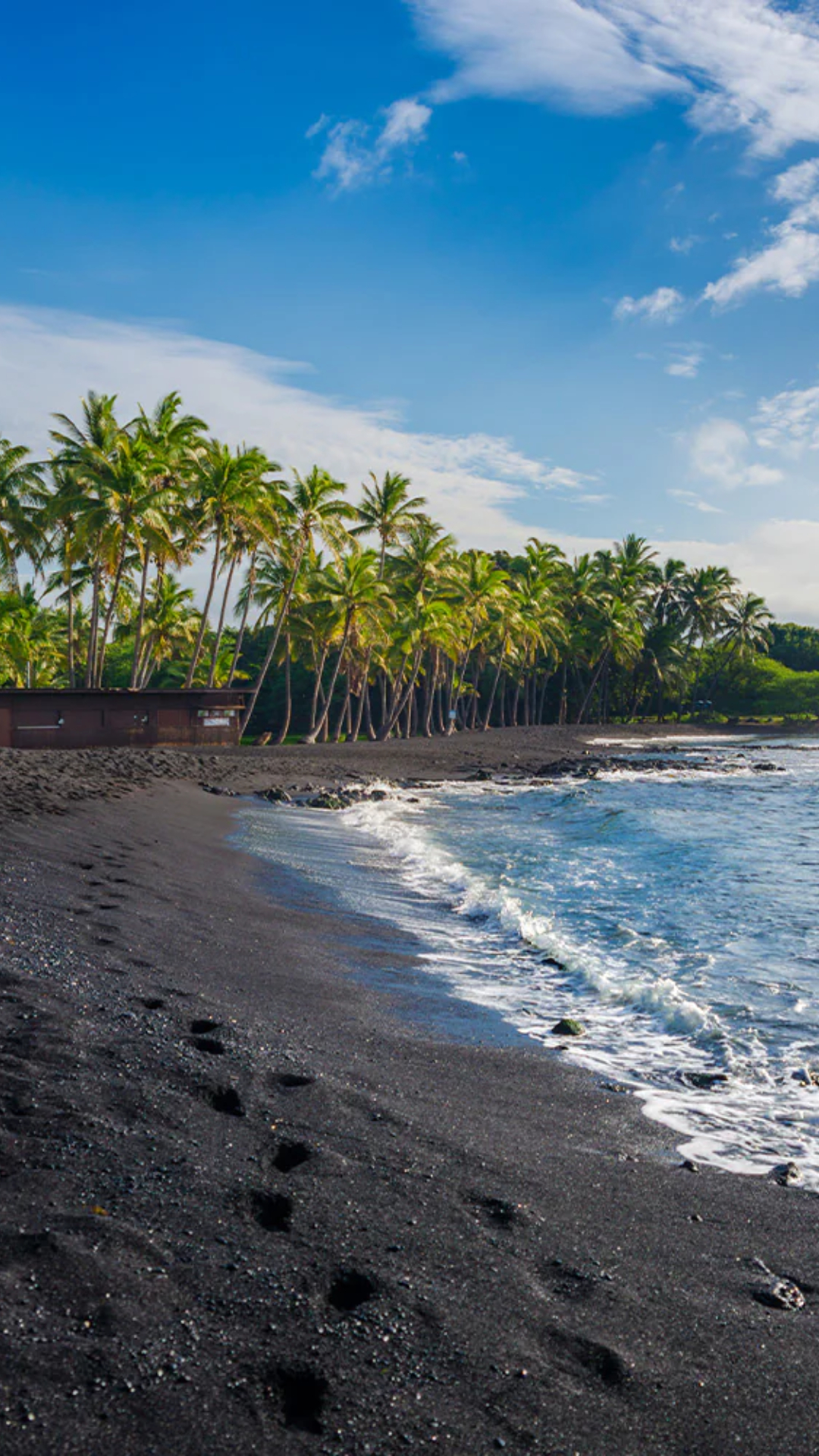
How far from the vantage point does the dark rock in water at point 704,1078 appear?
548cm

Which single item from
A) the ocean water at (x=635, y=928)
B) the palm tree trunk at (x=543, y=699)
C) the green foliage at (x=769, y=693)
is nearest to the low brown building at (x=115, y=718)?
the ocean water at (x=635, y=928)

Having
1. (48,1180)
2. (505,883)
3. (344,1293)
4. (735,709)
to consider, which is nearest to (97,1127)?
(48,1180)

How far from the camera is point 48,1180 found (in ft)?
9.62

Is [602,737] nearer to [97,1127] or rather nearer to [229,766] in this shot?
[229,766]

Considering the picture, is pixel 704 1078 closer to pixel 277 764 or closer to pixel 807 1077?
pixel 807 1077

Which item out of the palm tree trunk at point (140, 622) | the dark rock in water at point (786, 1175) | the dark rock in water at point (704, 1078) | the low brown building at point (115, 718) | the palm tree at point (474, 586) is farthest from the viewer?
the palm tree at point (474, 586)

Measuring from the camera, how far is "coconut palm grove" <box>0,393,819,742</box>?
3450 cm

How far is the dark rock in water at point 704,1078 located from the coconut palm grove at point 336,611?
30.7 metres

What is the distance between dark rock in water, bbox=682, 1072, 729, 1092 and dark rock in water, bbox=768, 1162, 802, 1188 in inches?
42.4

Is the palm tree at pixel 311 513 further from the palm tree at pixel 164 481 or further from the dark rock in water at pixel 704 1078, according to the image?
the dark rock in water at pixel 704 1078

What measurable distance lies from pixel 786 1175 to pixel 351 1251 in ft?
8.12

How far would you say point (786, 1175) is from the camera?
4.22 m

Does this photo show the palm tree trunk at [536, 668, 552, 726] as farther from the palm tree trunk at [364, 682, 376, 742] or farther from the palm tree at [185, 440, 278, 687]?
the palm tree at [185, 440, 278, 687]

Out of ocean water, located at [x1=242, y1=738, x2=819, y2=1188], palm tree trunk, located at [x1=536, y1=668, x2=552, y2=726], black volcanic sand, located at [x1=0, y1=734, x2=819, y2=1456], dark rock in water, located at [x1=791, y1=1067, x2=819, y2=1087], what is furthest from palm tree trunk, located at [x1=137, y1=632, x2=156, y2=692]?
black volcanic sand, located at [x1=0, y1=734, x2=819, y2=1456]
